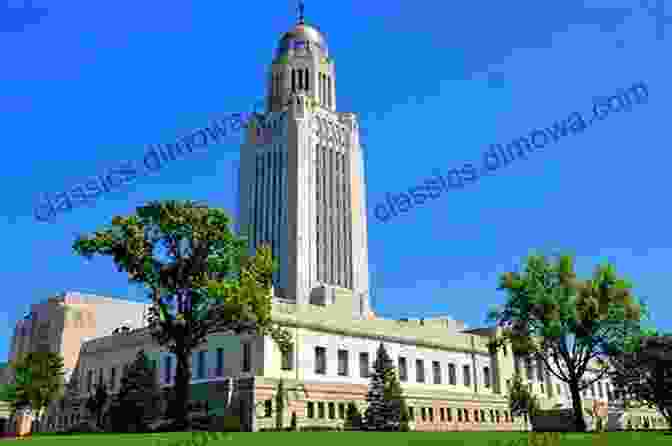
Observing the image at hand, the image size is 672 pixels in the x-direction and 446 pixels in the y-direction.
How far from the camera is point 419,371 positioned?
61938 millimetres

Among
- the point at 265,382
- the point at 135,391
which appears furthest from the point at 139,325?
the point at 265,382

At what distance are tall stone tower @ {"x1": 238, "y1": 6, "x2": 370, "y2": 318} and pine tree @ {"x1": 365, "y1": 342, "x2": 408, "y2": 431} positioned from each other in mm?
33956

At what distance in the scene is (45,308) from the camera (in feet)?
348

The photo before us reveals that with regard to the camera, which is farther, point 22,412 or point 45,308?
point 45,308

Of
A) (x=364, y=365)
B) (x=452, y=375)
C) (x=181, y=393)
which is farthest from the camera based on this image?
(x=452, y=375)

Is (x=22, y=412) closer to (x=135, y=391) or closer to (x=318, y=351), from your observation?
(x=135, y=391)

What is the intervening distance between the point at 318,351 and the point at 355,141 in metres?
56.3

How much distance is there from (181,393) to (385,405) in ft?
53.9

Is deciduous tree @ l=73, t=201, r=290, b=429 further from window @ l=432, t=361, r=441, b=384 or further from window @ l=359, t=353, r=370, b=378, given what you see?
window @ l=432, t=361, r=441, b=384

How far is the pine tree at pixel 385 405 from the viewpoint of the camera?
47938mm

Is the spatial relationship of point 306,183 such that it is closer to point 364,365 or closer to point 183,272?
point 364,365

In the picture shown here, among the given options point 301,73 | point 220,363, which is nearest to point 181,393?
point 220,363

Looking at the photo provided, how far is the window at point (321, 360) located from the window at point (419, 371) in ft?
36.7

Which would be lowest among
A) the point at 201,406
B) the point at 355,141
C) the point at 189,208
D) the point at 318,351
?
the point at 201,406
